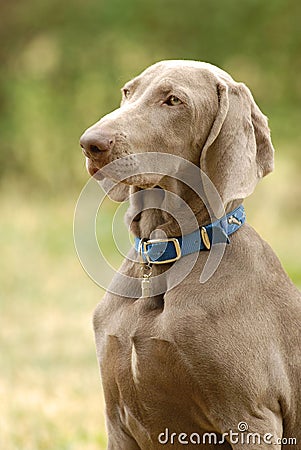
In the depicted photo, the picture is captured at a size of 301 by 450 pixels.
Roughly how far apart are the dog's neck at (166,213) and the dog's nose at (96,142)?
349mm

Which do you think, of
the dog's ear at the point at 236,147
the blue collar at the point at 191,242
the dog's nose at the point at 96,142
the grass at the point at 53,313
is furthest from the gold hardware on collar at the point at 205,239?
the grass at the point at 53,313

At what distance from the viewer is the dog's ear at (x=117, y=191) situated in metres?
3.39

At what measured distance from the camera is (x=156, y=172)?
3178mm

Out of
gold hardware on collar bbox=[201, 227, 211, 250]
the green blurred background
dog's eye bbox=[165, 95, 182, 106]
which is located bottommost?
gold hardware on collar bbox=[201, 227, 211, 250]

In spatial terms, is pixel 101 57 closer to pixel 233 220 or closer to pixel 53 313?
pixel 53 313

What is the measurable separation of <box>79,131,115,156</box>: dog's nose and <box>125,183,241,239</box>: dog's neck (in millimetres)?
349

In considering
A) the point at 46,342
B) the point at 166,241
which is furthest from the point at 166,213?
the point at 46,342

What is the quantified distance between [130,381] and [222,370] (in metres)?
0.35

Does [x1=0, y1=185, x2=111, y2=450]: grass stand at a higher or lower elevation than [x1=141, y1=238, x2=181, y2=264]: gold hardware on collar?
higher

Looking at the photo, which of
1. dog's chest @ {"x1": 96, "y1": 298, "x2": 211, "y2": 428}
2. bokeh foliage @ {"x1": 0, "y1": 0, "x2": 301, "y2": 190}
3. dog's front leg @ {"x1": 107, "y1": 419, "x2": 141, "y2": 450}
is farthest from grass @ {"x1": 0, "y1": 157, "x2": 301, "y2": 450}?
dog's chest @ {"x1": 96, "y1": 298, "x2": 211, "y2": 428}

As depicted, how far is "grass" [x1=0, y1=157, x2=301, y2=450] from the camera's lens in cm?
498

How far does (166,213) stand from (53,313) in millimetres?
4650

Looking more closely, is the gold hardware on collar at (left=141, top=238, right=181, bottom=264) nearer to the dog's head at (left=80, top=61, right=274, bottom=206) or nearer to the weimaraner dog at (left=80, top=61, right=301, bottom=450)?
the weimaraner dog at (left=80, top=61, right=301, bottom=450)

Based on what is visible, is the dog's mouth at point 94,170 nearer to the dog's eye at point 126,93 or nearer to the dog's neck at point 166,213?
the dog's neck at point 166,213
